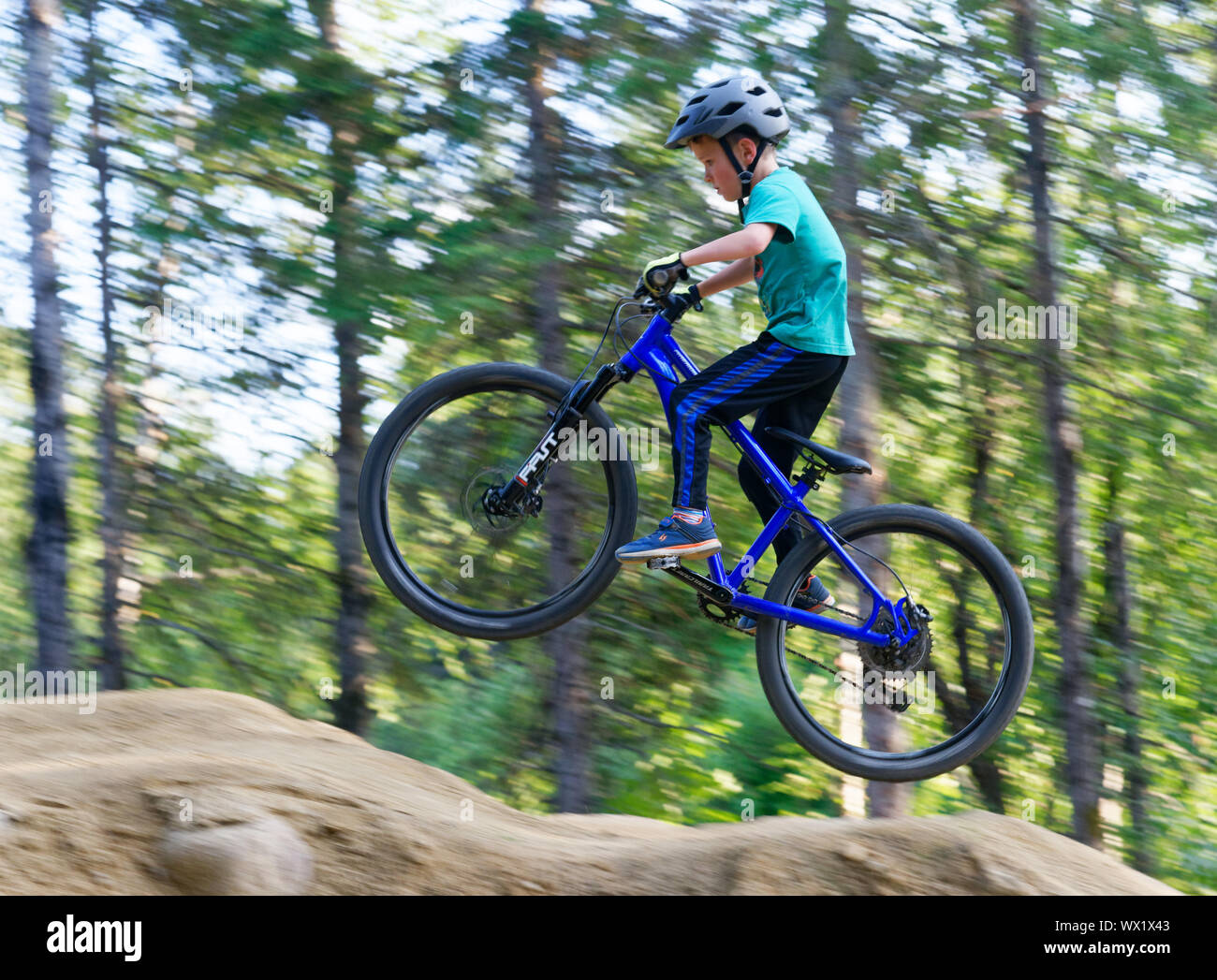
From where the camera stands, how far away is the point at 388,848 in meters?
3.49

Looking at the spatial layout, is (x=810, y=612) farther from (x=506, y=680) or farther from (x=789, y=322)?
(x=506, y=680)

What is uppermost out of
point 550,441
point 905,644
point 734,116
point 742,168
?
point 734,116

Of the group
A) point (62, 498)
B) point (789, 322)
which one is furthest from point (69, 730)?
point (62, 498)

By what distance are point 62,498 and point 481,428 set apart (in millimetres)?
5489

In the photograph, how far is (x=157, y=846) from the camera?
339 cm

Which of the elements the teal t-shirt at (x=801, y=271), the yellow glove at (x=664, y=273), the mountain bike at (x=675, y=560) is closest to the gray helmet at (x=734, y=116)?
the teal t-shirt at (x=801, y=271)

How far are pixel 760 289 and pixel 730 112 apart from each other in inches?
→ 24.4

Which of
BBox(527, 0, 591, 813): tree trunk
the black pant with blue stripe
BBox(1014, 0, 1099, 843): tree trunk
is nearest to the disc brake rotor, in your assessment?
the black pant with blue stripe

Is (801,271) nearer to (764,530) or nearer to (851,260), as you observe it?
(764,530)

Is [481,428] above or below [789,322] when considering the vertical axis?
below

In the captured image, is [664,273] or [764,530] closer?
[664,273]

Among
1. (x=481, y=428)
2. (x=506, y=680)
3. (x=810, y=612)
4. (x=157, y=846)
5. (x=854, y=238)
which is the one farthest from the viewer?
(x=506, y=680)

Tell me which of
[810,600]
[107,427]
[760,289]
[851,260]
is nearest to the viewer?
[760,289]

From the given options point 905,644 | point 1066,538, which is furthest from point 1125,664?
point 905,644
